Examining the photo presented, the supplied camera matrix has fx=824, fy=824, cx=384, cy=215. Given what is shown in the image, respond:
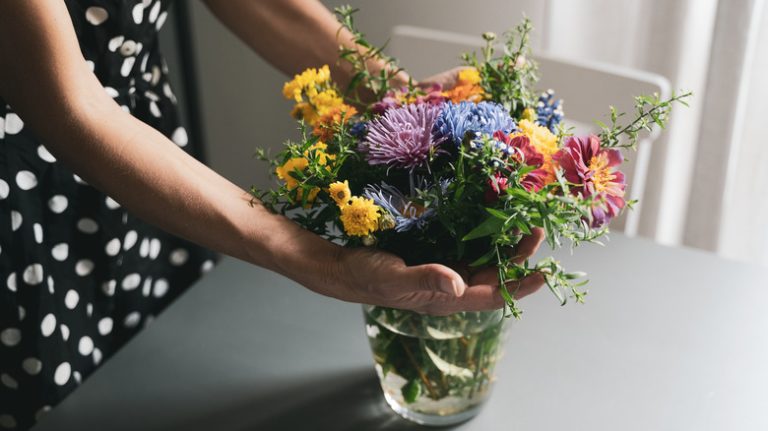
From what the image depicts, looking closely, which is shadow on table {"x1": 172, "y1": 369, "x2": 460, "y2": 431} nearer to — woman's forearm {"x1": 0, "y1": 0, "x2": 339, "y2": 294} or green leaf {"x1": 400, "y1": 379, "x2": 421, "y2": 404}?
green leaf {"x1": 400, "y1": 379, "x2": 421, "y2": 404}

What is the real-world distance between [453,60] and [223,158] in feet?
3.94

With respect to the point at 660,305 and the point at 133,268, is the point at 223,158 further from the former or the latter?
the point at 660,305

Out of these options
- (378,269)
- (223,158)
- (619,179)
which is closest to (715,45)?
(619,179)

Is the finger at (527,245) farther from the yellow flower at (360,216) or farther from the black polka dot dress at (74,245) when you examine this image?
the black polka dot dress at (74,245)

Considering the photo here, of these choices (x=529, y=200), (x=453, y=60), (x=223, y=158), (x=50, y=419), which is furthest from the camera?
(x=223, y=158)

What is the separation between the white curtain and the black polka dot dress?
90 centimetres

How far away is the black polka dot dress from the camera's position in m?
1.03

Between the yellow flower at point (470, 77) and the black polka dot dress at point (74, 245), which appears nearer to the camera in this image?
the yellow flower at point (470, 77)

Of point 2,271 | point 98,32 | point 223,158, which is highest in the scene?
point 98,32

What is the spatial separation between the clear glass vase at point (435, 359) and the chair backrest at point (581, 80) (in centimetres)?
56

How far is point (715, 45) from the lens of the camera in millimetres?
1559

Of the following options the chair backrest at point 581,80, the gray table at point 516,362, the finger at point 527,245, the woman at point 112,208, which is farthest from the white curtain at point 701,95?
the finger at point 527,245

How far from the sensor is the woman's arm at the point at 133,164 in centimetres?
80

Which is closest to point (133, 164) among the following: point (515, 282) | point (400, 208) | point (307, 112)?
point (307, 112)
